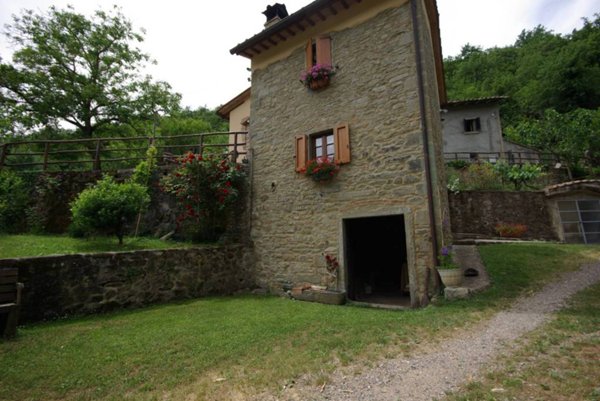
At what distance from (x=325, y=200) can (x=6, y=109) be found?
59.1ft

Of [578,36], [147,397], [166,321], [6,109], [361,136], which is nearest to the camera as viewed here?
[147,397]

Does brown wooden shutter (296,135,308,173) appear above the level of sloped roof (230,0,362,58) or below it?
below

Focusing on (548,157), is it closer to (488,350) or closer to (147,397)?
(488,350)

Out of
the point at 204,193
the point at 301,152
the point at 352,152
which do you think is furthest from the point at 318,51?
the point at 204,193

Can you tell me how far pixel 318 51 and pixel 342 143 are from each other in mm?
2806

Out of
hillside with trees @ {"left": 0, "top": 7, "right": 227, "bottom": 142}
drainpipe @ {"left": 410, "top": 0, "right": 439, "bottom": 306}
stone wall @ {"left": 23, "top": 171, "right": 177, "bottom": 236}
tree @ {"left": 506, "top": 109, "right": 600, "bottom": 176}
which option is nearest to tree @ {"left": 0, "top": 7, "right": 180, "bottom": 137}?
hillside with trees @ {"left": 0, "top": 7, "right": 227, "bottom": 142}

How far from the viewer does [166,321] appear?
4926 millimetres

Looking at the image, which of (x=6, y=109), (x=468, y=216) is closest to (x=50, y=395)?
(x=468, y=216)

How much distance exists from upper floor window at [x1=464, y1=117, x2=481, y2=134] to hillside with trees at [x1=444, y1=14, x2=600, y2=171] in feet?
9.39

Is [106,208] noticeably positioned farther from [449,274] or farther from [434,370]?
[449,274]

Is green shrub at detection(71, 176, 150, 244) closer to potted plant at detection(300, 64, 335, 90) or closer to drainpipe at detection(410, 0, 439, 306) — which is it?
potted plant at detection(300, 64, 335, 90)

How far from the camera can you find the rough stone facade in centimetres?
617

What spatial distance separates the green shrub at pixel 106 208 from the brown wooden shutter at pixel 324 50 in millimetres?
6122

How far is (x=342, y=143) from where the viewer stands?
713 centimetres
